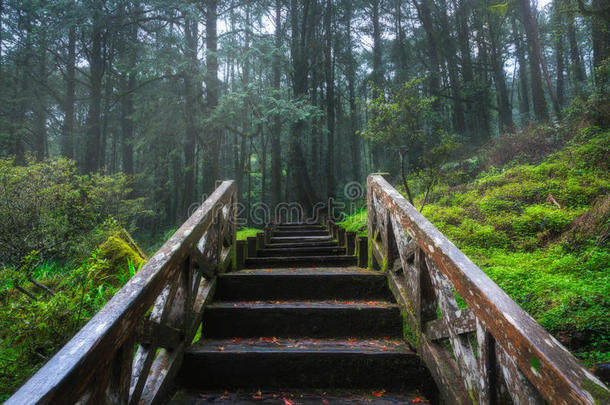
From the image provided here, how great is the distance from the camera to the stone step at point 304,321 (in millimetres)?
2564

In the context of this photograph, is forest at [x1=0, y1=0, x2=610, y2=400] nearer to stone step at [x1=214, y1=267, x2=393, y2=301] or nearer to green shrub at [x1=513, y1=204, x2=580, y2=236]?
green shrub at [x1=513, y1=204, x2=580, y2=236]

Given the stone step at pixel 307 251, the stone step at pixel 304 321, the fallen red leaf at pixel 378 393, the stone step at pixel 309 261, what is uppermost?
the stone step at pixel 307 251

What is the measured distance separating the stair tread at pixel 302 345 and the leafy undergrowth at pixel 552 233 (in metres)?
1.35

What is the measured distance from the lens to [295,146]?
12875 mm

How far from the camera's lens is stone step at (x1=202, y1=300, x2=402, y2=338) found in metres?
2.56

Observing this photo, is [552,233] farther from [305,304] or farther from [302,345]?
[302,345]

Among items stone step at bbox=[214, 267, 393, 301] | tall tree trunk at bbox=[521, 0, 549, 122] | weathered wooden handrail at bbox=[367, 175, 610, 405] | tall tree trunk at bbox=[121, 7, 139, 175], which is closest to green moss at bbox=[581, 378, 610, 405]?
weathered wooden handrail at bbox=[367, 175, 610, 405]

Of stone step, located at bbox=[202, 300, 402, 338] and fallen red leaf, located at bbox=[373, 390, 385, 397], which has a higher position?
stone step, located at bbox=[202, 300, 402, 338]

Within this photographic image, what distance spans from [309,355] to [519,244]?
13.7 feet

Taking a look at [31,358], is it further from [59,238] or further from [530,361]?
[59,238]

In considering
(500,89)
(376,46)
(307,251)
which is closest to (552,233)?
(307,251)

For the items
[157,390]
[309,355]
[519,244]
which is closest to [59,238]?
[157,390]

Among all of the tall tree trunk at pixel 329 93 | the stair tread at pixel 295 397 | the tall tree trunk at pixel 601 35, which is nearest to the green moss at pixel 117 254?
the stair tread at pixel 295 397

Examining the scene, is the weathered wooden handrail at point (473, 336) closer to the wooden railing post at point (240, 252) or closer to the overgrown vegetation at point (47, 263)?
the wooden railing post at point (240, 252)
